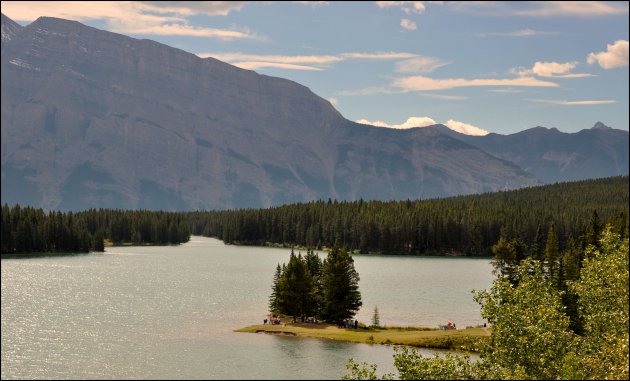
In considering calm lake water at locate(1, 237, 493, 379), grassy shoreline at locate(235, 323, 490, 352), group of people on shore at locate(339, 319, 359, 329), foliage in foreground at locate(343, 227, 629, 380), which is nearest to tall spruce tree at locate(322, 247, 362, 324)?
group of people on shore at locate(339, 319, 359, 329)

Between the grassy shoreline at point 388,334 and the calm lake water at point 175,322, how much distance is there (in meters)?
3.33

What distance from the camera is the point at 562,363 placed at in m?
38.1

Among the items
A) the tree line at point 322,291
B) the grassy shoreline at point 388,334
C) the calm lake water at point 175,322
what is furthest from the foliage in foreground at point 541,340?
the tree line at point 322,291

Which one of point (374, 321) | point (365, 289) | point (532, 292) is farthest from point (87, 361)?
point (365, 289)

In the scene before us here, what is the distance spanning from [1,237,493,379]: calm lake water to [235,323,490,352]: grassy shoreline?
333cm

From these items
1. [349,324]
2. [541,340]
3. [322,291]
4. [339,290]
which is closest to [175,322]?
[322,291]

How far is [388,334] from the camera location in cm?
9812

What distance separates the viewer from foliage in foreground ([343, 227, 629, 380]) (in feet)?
118

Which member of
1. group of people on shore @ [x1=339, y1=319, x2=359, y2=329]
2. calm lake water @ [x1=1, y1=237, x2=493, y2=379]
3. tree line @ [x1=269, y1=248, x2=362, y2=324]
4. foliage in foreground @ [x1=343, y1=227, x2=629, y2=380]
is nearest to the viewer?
foliage in foreground @ [x1=343, y1=227, x2=629, y2=380]

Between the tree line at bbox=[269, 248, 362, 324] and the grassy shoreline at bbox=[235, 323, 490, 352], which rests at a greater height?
the tree line at bbox=[269, 248, 362, 324]

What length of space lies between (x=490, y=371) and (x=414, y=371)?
13.0 ft

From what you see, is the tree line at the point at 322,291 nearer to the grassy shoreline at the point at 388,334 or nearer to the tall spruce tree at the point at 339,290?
the tall spruce tree at the point at 339,290

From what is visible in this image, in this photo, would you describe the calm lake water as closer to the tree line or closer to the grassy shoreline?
the grassy shoreline

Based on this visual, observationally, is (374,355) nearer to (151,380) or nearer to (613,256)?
(151,380)
